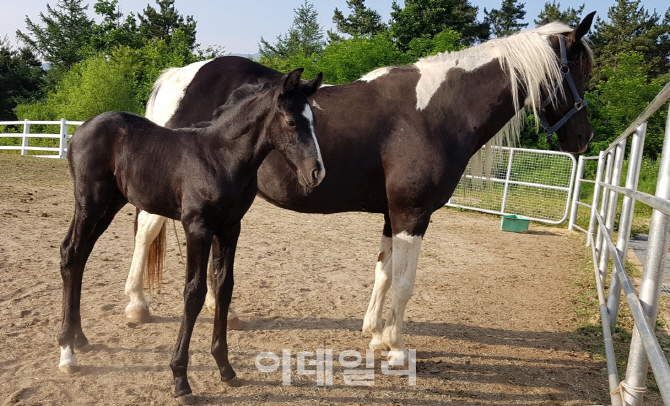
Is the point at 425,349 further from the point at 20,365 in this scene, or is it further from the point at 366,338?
the point at 20,365

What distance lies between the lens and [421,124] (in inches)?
136

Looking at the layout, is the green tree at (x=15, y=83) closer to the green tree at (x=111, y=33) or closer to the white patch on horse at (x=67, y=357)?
the green tree at (x=111, y=33)

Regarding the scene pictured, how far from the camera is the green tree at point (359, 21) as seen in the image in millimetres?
39250

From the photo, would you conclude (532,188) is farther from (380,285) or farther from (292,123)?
(292,123)

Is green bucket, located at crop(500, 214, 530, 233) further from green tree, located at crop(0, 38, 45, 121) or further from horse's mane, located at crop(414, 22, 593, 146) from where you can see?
green tree, located at crop(0, 38, 45, 121)

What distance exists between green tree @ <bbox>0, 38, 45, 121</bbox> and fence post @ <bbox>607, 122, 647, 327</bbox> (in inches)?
1736

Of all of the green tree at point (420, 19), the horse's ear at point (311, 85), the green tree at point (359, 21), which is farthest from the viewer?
the green tree at point (359, 21)

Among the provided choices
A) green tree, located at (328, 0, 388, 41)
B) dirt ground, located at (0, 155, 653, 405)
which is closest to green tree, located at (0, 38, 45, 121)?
green tree, located at (328, 0, 388, 41)

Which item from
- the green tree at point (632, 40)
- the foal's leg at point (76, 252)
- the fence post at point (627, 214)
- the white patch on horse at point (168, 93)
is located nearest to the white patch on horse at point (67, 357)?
the foal's leg at point (76, 252)

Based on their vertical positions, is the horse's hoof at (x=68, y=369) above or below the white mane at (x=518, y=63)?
below

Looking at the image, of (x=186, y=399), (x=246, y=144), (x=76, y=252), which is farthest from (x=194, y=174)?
(x=186, y=399)

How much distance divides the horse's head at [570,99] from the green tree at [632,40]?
31440 mm

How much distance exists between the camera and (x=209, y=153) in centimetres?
283

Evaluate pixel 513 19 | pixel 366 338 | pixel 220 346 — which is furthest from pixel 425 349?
pixel 513 19
